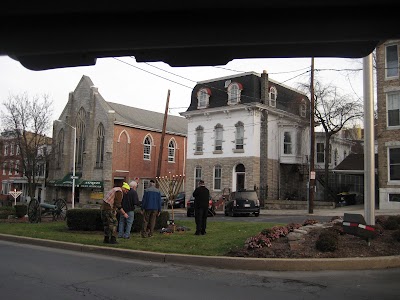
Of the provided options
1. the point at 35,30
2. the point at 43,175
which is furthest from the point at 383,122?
the point at 43,175

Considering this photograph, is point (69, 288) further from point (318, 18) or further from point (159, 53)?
point (318, 18)

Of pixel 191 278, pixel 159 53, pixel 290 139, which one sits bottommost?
pixel 191 278

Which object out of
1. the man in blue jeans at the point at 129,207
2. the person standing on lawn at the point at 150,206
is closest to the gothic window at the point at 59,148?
the man in blue jeans at the point at 129,207

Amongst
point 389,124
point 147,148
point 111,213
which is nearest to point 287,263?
point 111,213

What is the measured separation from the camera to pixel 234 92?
118 ft

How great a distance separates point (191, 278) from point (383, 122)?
75.8 feet

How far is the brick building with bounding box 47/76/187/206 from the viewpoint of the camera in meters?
42.8

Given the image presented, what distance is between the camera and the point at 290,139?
1442 inches

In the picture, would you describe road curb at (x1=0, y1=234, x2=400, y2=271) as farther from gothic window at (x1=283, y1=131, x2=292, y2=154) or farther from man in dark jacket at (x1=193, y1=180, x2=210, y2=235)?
gothic window at (x1=283, y1=131, x2=292, y2=154)

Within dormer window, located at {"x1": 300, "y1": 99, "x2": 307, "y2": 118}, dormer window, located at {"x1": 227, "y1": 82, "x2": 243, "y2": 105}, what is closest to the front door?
dormer window, located at {"x1": 227, "y1": 82, "x2": 243, "y2": 105}

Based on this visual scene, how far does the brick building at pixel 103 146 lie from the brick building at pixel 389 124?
80.9 feet

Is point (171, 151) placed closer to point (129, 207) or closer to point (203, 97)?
point (203, 97)

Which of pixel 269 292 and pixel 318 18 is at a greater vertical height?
pixel 318 18

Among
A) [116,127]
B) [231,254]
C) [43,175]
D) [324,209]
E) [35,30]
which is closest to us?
[35,30]
